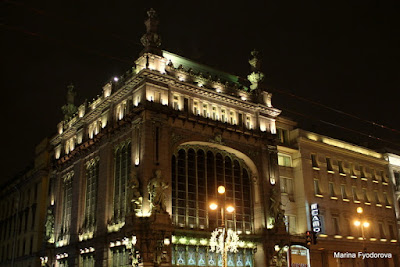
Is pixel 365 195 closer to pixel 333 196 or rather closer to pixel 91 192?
pixel 333 196

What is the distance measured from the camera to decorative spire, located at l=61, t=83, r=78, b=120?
6259 cm

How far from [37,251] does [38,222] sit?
3.89m

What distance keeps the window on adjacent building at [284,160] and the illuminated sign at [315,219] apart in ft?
19.8

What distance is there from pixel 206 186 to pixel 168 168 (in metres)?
5.47

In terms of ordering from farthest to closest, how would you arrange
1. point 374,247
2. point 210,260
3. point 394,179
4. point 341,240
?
point 394,179 → point 374,247 → point 341,240 → point 210,260

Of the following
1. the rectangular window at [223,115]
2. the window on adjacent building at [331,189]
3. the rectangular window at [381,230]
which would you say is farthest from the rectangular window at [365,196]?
the rectangular window at [223,115]

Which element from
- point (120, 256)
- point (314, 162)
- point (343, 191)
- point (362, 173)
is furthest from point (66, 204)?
point (362, 173)

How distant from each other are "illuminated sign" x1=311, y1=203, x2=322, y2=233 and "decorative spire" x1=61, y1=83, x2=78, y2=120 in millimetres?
33773

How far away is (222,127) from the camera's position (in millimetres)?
48719

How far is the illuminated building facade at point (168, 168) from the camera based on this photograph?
4172cm

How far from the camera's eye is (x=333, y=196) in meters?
58.7

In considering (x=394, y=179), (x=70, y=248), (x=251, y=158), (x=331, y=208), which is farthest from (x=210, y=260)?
(x=394, y=179)

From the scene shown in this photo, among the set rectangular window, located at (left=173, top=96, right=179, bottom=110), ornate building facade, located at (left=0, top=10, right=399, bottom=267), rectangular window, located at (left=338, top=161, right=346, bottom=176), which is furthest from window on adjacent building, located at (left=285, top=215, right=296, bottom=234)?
rectangular window, located at (left=173, top=96, right=179, bottom=110)

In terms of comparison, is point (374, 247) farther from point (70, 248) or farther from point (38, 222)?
point (38, 222)
